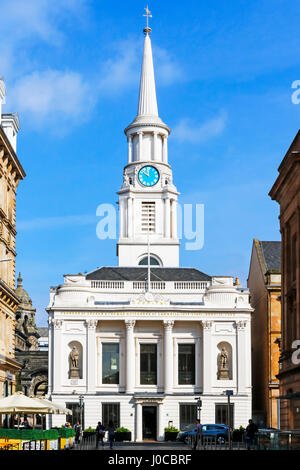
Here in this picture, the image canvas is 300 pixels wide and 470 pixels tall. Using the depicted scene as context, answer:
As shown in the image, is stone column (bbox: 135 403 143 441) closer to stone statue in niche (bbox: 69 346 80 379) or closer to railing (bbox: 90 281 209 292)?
stone statue in niche (bbox: 69 346 80 379)

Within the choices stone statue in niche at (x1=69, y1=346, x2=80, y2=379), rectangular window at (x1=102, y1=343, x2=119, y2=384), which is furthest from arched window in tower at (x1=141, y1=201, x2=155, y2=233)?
stone statue in niche at (x1=69, y1=346, x2=80, y2=379)

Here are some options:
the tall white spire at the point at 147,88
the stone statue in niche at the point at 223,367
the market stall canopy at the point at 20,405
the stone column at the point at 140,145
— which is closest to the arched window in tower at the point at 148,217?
the stone column at the point at 140,145

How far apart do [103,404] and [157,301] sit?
422 inches

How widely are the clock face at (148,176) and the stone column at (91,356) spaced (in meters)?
24.3

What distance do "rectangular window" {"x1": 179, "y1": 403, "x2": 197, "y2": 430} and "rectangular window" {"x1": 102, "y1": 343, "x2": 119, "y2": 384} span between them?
6.63m

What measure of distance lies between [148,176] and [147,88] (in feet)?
40.4

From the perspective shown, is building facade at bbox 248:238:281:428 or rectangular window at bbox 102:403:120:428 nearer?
building facade at bbox 248:238:281:428

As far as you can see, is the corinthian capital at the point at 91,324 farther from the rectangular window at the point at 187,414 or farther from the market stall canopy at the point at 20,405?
the market stall canopy at the point at 20,405

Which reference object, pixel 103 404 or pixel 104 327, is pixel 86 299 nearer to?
pixel 104 327

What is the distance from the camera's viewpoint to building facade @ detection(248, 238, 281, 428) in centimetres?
8325

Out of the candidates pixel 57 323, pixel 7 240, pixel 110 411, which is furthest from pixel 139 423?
pixel 7 240

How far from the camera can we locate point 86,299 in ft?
286

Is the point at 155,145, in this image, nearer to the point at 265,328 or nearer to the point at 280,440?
the point at 265,328
